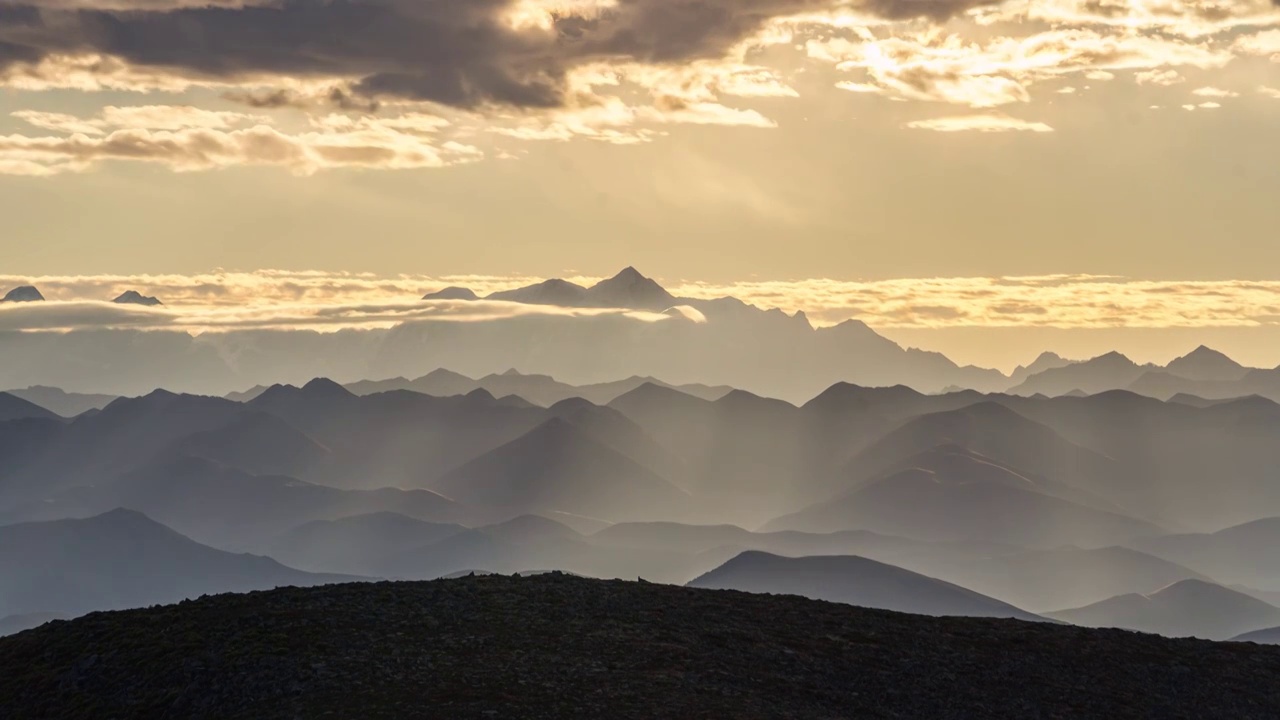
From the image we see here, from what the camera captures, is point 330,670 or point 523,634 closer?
point 330,670

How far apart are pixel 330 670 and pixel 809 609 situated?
23.6 meters

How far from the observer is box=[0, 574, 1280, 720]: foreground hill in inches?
1866

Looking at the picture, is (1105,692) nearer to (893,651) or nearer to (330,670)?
(893,651)

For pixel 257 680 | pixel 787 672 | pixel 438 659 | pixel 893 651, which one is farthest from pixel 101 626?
pixel 893 651

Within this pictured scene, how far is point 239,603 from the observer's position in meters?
57.8

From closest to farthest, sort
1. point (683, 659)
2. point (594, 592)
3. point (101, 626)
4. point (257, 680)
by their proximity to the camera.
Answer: point (257, 680), point (683, 659), point (101, 626), point (594, 592)

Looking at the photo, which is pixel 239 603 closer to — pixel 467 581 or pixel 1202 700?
pixel 467 581

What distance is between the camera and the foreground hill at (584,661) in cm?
4741

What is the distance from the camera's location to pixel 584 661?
5144cm

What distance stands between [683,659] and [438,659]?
9.27 m

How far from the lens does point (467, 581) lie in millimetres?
63281

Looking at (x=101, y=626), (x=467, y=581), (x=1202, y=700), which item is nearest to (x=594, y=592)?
(x=467, y=581)

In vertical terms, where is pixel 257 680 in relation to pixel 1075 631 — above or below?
above

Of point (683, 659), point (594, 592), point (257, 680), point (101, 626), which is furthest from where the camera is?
point (594, 592)
